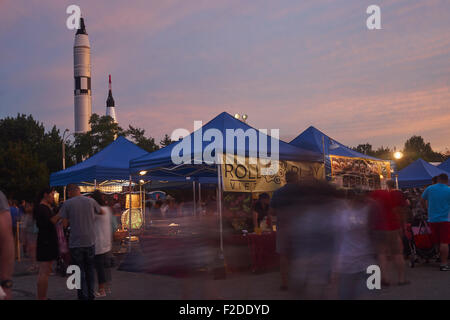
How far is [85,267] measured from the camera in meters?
7.62

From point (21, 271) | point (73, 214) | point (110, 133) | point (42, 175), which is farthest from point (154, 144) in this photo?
point (73, 214)

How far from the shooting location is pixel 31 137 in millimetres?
63188

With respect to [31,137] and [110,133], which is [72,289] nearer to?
[110,133]

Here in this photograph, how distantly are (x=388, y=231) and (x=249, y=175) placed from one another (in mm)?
3389

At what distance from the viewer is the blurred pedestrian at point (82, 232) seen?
7.51 m

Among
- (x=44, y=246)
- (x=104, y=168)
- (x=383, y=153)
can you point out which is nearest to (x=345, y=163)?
(x=104, y=168)

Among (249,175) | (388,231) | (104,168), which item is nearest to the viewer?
(388,231)

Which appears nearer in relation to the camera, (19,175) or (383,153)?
(19,175)

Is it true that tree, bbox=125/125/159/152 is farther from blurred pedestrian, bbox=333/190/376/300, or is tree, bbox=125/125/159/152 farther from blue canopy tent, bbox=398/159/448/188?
blurred pedestrian, bbox=333/190/376/300

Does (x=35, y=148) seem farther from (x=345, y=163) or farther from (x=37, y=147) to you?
(x=345, y=163)

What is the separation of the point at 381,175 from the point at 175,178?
23.1ft

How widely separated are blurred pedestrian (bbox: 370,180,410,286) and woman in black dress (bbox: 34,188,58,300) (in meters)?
5.37

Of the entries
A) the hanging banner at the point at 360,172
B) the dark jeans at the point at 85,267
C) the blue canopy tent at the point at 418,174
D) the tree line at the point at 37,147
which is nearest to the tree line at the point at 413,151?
the tree line at the point at 37,147
